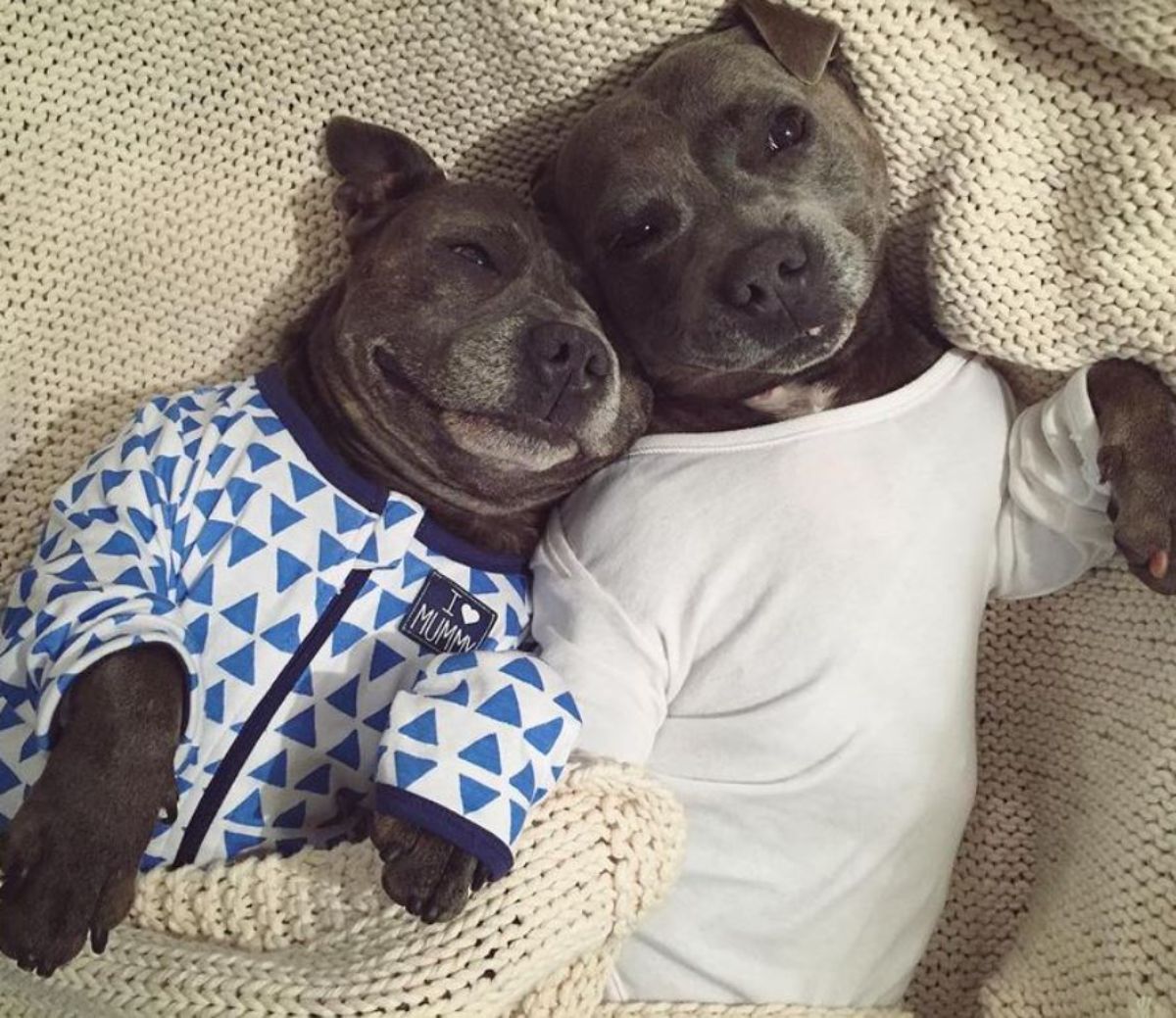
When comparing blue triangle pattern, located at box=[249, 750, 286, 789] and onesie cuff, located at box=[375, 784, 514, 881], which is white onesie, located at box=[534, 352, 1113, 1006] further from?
blue triangle pattern, located at box=[249, 750, 286, 789]

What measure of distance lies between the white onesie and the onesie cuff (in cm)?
31

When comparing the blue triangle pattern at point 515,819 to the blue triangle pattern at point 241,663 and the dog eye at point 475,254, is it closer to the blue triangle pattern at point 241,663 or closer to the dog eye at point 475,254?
the blue triangle pattern at point 241,663

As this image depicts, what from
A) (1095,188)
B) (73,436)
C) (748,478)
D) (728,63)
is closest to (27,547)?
(73,436)

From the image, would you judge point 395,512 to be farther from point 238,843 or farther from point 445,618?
point 238,843

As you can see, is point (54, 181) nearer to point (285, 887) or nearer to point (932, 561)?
point (285, 887)

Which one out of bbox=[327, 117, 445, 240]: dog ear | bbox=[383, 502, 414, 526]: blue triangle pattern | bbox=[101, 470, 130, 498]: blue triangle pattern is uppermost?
bbox=[327, 117, 445, 240]: dog ear

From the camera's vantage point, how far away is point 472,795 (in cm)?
160

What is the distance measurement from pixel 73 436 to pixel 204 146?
57cm

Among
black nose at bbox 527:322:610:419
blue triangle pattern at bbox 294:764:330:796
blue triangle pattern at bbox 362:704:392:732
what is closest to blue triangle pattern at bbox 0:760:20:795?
blue triangle pattern at bbox 294:764:330:796

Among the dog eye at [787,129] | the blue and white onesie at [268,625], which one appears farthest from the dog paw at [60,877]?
the dog eye at [787,129]

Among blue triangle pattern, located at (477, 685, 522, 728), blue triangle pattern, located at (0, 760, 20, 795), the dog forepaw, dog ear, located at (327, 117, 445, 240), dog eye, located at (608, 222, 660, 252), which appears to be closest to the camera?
the dog forepaw

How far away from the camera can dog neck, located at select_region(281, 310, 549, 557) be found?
208cm

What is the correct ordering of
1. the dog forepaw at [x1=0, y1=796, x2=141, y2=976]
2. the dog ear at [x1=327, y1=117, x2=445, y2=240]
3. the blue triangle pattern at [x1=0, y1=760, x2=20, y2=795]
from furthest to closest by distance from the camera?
1. the dog ear at [x1=327, y1=117, x2=445, y2=240]
2. the blue triangle pattern at [x1=0, y1=760, x2=20, y2=795]
3. the dog forepaw at [x1=0, y1=796, x2=141, y2=976]

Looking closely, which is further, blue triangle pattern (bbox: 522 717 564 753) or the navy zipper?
the navy zipper
